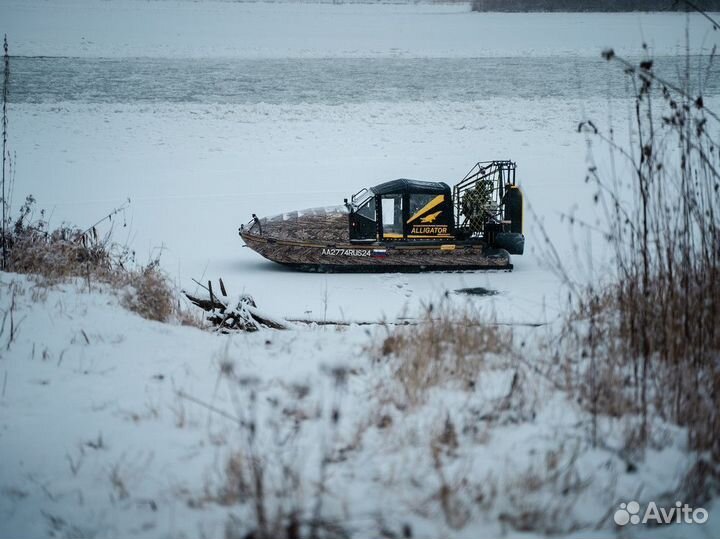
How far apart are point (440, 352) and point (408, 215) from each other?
23.7 feet

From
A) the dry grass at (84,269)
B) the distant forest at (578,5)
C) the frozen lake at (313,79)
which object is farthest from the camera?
the distant forest at (578,5)

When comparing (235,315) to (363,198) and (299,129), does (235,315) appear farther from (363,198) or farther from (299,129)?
(299,129)

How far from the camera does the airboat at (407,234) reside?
1155 cm

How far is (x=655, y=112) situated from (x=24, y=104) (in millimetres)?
21482

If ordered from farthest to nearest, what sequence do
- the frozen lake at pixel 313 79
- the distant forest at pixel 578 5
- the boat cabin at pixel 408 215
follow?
the distant forest at pixel 578 5 < the frozen lake at pixel 313 79 < the boat cabin at pixel 408 215

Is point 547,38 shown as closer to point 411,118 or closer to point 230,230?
point 411,118

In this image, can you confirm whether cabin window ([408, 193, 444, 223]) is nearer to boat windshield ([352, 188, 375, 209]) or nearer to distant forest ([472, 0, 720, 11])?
boat windshield ([352, 188, 375, 209])

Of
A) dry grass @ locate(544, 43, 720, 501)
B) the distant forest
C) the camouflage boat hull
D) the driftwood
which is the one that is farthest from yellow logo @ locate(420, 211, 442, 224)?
the distant forest

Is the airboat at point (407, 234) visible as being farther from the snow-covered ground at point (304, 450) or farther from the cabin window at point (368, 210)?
the snow-covered ground at point (304, 450)

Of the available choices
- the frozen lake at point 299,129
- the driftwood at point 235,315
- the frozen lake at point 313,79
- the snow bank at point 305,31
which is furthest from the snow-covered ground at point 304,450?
the snow bank at point 305,31

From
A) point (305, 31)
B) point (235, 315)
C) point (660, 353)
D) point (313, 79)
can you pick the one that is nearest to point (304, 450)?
point (660, 353)

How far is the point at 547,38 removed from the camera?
138ft

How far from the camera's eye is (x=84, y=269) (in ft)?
24.2

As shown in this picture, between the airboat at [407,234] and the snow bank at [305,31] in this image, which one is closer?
the airboat at [407,234]
